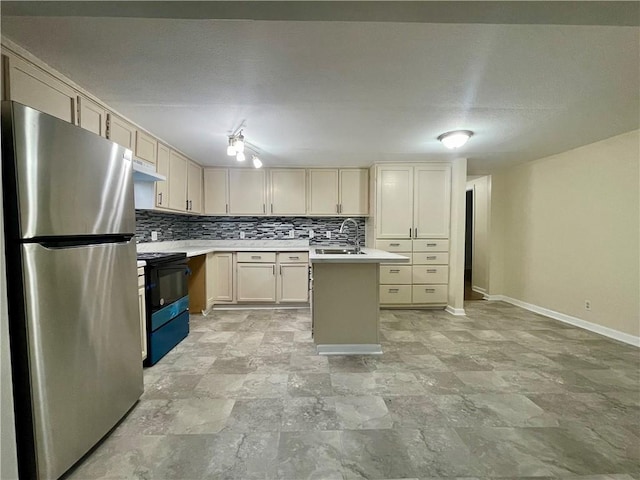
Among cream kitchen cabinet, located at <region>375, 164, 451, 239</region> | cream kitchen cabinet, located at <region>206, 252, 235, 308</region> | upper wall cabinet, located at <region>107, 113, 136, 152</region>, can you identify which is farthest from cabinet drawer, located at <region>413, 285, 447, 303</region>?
upper wall cabinet, located at <region>107, 113, 136, 152</region>

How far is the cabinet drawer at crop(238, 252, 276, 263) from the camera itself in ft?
13.1

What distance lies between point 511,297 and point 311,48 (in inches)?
187

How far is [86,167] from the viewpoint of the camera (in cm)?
140

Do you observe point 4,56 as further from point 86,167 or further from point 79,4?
point 79,4

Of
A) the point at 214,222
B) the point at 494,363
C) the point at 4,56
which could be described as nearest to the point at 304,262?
the point at 214,222

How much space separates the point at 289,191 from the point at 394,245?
5.85ft

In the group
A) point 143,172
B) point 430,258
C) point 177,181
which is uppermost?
point 177,181

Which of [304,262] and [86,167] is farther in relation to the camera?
[304,262]

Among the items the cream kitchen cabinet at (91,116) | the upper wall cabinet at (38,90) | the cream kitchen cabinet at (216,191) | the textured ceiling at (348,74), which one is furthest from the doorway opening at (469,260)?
the upper wall cabinet at (38,90)

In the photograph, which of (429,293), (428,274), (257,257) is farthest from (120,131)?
(429,293)

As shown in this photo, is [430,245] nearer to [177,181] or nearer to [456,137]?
[456,137]

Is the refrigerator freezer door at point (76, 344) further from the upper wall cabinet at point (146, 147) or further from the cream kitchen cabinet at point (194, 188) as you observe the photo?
the cream kitchen cabinet at point (194, 188)

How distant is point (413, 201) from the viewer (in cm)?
396

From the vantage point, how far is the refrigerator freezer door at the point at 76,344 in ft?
3.89
